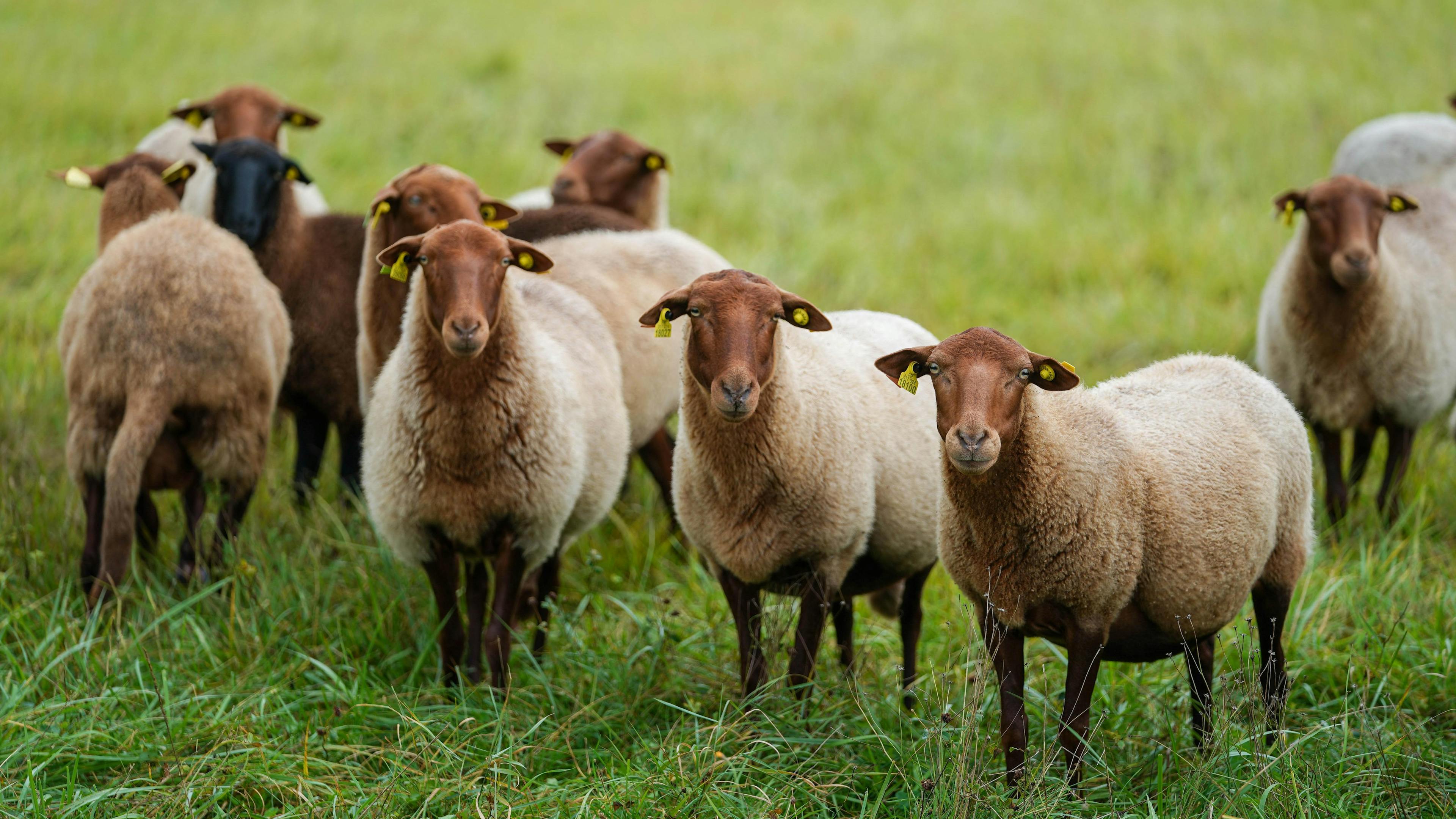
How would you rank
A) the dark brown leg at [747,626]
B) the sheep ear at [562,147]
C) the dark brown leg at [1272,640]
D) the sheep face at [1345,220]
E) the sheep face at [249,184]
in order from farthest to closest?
the sheep ear at [562,147] < the sheep face at [249,184] < the sheep face at [1345,220] < the dark brown leg at [747,626] < the dark brown leg at [1272,640]

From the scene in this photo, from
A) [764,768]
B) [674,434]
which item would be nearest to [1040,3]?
[674,434]

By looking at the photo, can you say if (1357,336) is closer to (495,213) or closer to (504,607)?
(495,213)

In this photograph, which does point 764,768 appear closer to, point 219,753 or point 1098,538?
point 1098,538

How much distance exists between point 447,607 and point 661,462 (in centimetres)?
193

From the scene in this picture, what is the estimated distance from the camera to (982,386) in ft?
11.3

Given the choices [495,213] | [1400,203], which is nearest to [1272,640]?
[1400,203]

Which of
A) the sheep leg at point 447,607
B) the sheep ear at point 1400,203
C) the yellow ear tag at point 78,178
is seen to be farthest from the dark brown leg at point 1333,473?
the yellow ear tag at point 78,178

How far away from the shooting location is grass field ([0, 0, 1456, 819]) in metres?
3.82

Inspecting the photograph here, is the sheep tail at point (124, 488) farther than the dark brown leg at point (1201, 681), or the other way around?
the sheep tail at point (124, 488)

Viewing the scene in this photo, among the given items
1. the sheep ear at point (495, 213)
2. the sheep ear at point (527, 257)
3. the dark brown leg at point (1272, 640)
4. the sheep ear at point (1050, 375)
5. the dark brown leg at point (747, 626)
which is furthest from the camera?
the sheep ear at point (495, 213)

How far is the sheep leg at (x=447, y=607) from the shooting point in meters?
4.81

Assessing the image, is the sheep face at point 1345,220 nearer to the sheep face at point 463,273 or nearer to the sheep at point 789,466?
the sheep at point 789,466

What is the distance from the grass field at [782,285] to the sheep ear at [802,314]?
41.9 inches

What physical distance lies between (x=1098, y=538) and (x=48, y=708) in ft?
11.3
